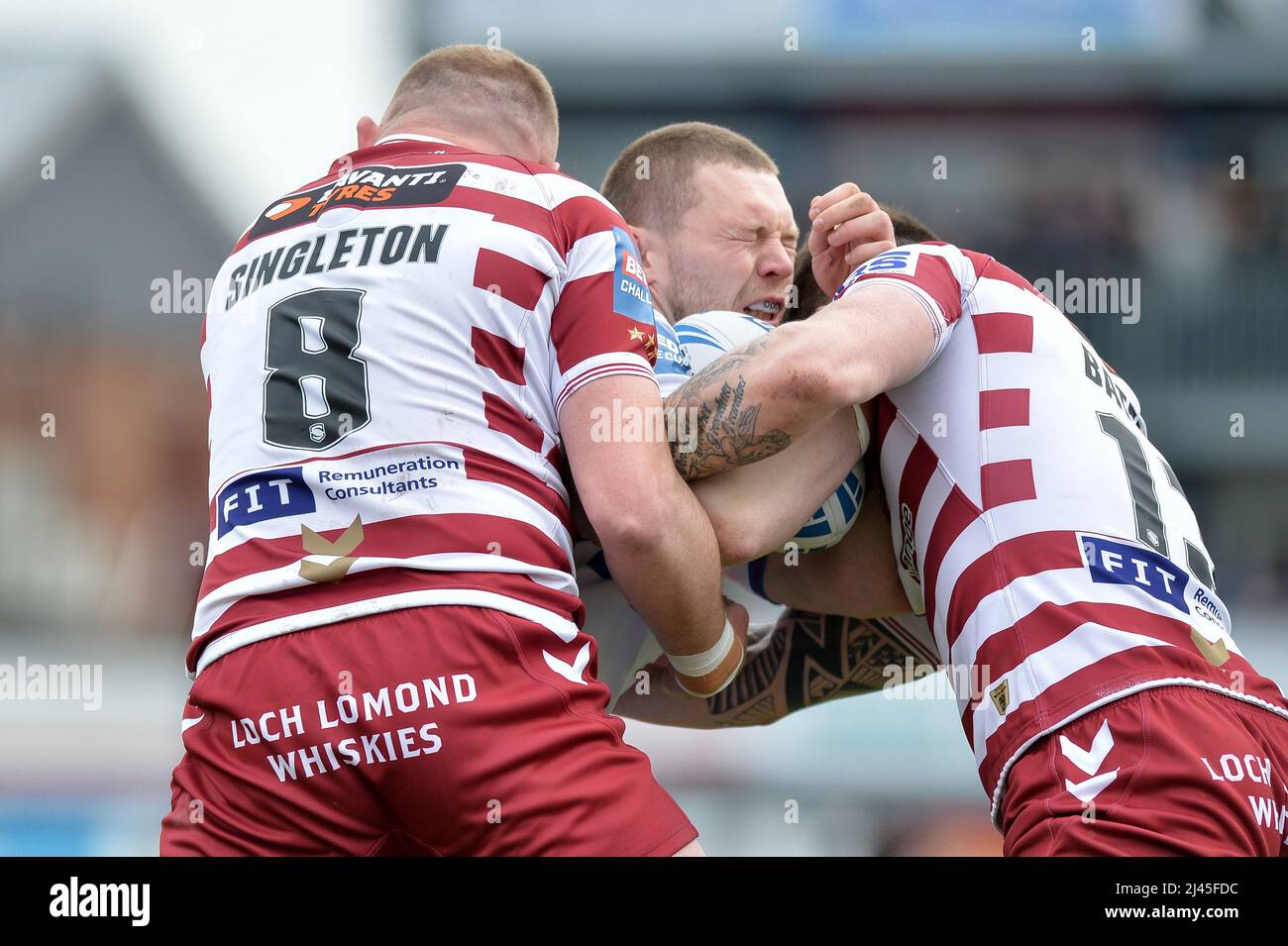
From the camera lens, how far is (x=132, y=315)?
11.9 meters

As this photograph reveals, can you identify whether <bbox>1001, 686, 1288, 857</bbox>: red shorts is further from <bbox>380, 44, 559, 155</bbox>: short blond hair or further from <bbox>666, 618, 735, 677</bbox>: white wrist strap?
<bbox>380, 44, 559, 155</bbox>: short blond hair

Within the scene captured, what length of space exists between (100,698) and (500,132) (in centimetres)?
875

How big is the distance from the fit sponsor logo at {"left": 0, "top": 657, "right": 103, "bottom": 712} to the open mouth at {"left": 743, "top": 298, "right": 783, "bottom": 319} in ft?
26.3

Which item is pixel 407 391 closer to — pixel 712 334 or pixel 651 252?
pixel 712 334

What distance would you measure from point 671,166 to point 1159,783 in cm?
200

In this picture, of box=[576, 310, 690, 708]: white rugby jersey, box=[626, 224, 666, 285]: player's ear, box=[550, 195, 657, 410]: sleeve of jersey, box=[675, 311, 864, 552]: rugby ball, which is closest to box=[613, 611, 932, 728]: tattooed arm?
box=[576, 310, 690, 708]: white rugby jersey

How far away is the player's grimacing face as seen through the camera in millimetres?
3408

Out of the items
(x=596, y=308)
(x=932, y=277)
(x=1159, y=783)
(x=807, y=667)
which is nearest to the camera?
(x=1159, y=783)

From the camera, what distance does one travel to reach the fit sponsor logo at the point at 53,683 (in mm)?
10172

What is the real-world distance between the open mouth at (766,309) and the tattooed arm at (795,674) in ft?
2.48
